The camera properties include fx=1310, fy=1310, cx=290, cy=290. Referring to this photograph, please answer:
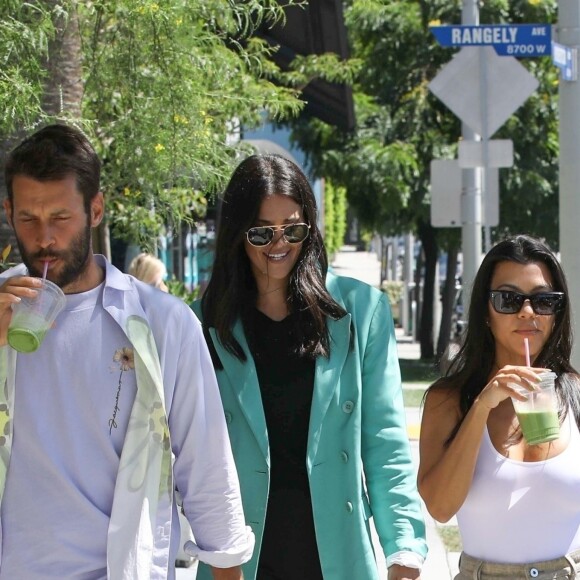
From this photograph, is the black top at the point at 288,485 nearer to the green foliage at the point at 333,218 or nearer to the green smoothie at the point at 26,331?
the green smoothie at the point at 26,331

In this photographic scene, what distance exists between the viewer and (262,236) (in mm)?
3580

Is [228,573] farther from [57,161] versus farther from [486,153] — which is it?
[486,153]

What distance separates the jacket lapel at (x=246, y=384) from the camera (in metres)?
3.45

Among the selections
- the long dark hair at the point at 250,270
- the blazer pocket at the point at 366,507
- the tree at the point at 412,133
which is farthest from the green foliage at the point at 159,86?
the tree at the point at 412,133

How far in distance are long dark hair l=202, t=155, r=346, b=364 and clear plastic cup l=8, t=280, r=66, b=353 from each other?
2.84 ft

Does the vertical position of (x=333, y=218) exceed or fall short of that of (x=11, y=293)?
it falls short

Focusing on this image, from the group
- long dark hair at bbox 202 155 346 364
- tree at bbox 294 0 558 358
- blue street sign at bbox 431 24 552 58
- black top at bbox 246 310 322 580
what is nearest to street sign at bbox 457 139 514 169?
blue street sign at bbox 431 24 552 58

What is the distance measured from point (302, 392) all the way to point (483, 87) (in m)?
7.40

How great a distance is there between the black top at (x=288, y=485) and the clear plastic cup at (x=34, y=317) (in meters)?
0.88

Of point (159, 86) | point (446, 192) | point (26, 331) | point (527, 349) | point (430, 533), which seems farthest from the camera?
point (446, 192)

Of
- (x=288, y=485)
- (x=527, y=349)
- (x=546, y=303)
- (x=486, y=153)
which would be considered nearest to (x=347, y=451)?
(x=288, y=485)

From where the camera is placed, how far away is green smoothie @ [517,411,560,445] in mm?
3146

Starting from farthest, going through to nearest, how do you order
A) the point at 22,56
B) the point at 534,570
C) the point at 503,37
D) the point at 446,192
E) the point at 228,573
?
the point at 446,192 < the point at 503,37 < the point at 22,56 < the point at 534,570 < the point at 228,573

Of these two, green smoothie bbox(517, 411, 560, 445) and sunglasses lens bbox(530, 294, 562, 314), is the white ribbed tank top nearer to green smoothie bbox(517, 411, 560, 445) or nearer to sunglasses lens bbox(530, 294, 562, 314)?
green smoothie bbox(517, 411, 560, 445)
